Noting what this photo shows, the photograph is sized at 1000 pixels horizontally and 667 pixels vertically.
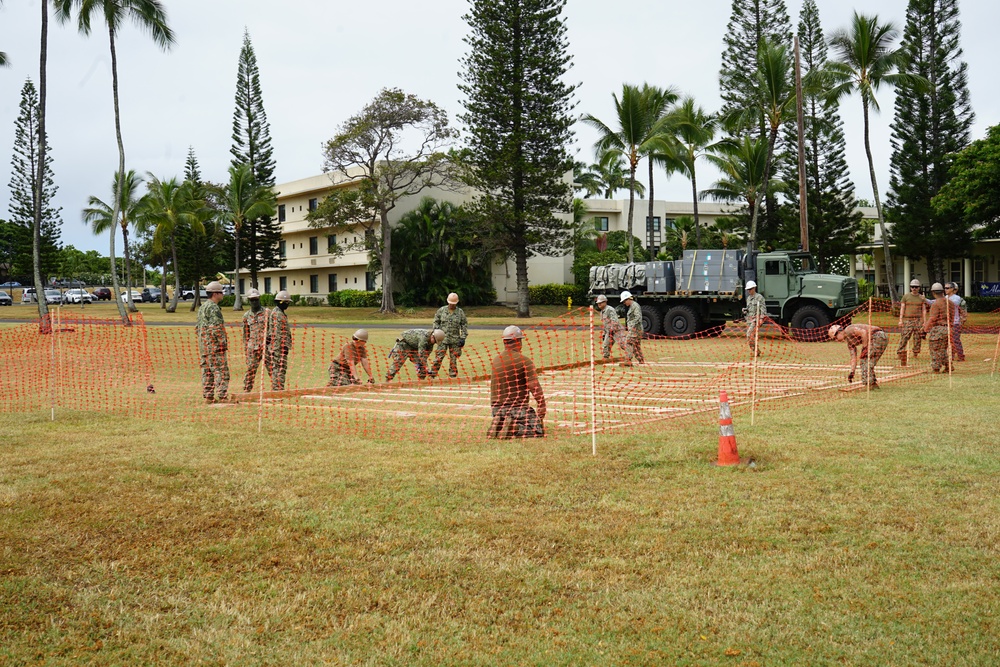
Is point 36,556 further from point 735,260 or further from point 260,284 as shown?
point 260,284

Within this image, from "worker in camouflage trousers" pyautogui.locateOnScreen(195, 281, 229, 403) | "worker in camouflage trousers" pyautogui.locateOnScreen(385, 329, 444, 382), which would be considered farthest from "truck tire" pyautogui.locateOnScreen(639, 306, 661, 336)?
"worker in camouflage trousers" pyautogui.locateOnScreen(195, 281, 229, 403)

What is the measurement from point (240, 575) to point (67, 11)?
2820cm

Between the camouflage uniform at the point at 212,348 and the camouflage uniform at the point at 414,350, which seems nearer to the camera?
the camouflage uniform at the point at 212,348

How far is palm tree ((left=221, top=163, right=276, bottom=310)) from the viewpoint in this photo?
4441 cm

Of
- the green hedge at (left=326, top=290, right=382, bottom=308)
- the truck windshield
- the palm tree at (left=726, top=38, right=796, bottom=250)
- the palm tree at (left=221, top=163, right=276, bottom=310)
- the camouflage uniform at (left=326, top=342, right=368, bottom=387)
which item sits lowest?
the camouflage uniform at (left=326, top=342, right=368, bottom=387)

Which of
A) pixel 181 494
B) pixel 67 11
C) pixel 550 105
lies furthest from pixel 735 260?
pixel 67 11

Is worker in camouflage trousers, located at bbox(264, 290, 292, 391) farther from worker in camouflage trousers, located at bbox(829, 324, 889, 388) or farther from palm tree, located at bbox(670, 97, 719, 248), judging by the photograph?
palm tree, located at bbox(670, 97, 719, 248)

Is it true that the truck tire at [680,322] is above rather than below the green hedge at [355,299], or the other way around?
below

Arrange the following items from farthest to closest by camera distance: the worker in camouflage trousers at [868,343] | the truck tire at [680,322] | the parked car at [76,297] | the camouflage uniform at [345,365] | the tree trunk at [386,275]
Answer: the parked car at [76,297] < the tree trunk at [386,275] < the truck tire at [680,322] < the camouflage uniform at [345,365] < the worker in camouflage trousers at [868,343]

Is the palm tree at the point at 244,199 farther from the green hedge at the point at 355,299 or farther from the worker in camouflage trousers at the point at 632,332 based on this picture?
the worker in camouflage trousers at the point at 632,332

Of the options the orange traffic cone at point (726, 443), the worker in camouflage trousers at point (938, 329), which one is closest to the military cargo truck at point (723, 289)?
the worker in camouflage trousers at point (938, 329)

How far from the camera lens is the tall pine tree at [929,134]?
1396 inches

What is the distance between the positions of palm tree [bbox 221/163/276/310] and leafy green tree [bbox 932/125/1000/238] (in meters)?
32.0

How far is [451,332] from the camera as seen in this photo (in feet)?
44.7
